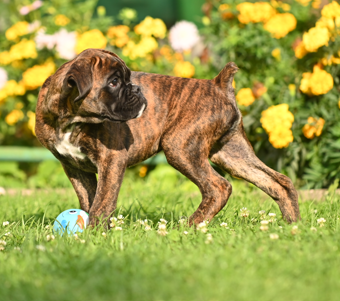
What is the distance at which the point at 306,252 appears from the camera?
2656mm

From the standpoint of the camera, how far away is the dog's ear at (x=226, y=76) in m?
3.94

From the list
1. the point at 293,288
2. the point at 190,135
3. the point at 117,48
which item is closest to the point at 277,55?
the point at 117,48

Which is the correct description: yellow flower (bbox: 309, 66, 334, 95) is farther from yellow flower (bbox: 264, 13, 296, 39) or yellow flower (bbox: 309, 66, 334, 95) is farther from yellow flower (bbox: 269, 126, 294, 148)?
yellow flower (bbox: 264, 13, 296, 39)

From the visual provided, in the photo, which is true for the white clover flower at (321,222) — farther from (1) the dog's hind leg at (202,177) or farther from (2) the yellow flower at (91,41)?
(2) the yellow flower at (91,41)

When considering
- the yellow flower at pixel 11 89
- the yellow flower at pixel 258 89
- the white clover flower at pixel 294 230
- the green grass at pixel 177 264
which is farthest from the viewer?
the yellow flower at pixel 11 89

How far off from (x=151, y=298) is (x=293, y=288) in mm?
643

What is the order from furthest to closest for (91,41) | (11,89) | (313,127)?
(11,89), (91,41), (313,127)

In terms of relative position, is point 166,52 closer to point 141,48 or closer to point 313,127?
point 141,48

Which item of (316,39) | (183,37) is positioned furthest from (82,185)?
(183,37)

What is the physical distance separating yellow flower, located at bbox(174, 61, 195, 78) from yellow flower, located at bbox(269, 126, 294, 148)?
152cm

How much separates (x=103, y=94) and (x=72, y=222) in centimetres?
97

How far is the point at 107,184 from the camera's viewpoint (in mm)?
3682

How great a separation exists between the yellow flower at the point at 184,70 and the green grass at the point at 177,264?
116 inches

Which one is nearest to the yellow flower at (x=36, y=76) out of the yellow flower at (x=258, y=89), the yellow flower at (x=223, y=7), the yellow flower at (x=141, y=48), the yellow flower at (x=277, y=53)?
the yellow flower at (x=141, y=48)
